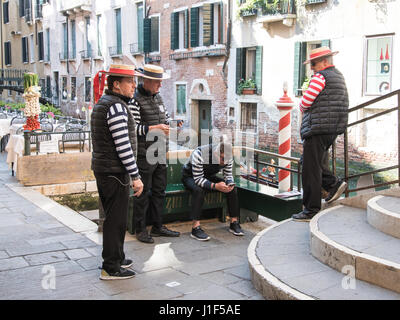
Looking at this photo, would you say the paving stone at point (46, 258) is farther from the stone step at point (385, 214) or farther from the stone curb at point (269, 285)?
the stone step at point (385, 214)

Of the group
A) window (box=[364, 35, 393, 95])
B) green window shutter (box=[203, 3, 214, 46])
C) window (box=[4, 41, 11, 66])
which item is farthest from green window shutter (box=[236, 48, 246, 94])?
window (box=[4, 41, 11, 66])

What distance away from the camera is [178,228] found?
21.9 ft

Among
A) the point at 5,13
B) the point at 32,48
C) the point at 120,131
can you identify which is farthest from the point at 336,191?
the point at 5,13

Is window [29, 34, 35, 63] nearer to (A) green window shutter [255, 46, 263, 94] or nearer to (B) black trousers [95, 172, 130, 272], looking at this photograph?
(A) green window shutter [255, 46, 263, 94]

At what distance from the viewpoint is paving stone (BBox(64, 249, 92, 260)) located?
17.2 feet

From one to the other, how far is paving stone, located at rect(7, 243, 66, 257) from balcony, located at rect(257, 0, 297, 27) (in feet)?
36.7

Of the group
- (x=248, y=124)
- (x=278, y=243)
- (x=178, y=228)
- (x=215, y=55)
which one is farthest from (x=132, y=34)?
(x=278, y=243)

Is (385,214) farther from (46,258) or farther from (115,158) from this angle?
(46,258)

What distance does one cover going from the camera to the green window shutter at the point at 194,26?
61.8ft

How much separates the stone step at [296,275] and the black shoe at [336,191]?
27.1 inches

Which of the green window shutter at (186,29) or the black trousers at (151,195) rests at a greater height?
the green window shutter at (186,29)

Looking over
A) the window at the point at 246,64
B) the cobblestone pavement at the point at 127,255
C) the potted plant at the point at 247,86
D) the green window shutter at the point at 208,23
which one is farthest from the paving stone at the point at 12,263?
the green window shutter at the point at 208,23

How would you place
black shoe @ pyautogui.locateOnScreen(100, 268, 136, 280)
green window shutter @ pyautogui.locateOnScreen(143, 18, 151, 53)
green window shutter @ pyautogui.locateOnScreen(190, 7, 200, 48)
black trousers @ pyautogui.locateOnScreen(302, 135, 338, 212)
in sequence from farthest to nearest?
green window shutter @ pyautogui.locateOnScreen(143, 18, 151, 53) < green window shutter @ pyautogui.locateOnScreen(190, 7, 200, 48) < black trousers @ pyautogui.locateOnScreen(302, 135, 338, 212) < black shoe @ pyautogui.locateOnScreen(100, 268, 136, 280)
